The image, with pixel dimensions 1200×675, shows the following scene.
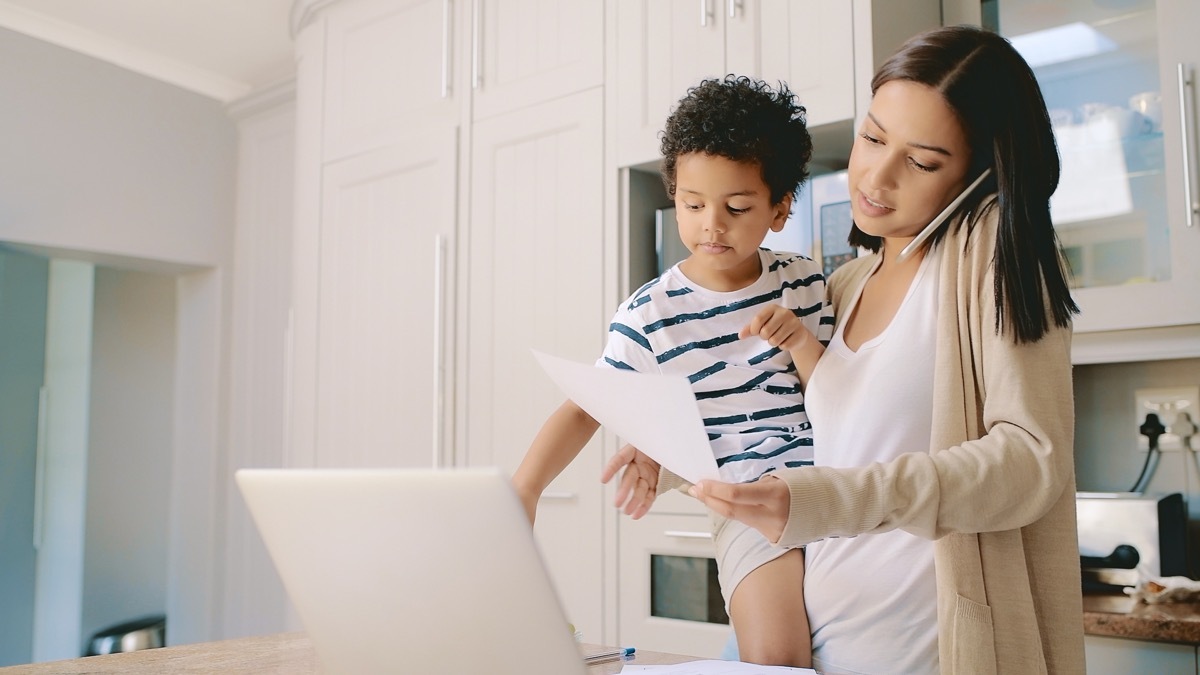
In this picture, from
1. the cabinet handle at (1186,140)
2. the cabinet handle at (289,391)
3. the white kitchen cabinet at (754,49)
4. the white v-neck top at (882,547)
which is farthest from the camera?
the cabinet handle at (289,391)

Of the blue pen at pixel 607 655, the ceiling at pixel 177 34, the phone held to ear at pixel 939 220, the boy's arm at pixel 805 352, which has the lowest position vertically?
the blue pen at pixel 607 655

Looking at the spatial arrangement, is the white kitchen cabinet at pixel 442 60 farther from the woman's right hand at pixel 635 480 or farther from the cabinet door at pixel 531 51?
the woman's right hand at pixel 635 480

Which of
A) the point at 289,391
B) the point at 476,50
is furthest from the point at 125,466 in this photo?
the point at 476,50

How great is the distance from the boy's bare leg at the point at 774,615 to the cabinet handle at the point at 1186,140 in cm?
124

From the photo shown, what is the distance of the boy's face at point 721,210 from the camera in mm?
1192

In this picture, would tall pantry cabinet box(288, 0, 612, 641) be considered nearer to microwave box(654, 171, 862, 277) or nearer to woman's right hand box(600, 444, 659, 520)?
microwave box(654, 171, 862, 277)

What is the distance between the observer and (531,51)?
273 cm

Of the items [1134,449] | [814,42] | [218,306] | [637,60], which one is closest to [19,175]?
[218,306]

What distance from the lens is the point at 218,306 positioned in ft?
14.1

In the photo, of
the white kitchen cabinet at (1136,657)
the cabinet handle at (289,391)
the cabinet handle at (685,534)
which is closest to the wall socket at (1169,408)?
the white kitchen cabinet at (1136,657)

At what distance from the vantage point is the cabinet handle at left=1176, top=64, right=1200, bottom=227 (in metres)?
1.84

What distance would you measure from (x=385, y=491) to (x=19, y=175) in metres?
3.72

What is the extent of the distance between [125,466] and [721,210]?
428 centimetres

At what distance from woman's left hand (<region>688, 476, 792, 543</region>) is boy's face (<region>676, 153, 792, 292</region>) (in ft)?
1.43
